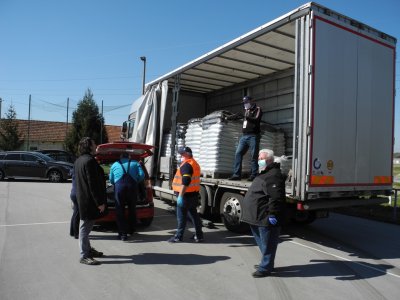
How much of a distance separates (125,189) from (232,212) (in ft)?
7.21

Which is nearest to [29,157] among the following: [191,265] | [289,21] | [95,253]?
[95,253]

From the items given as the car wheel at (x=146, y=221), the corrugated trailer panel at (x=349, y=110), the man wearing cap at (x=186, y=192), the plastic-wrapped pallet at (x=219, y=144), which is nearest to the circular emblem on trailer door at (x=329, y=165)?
the corrugated trailer panel at (x=349, y=110)

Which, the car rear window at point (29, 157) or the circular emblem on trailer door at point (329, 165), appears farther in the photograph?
the car rear window at point (29, 157)

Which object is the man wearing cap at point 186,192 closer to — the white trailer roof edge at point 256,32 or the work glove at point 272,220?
the work glove at point 272,220

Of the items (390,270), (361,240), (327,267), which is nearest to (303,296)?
(327,267)

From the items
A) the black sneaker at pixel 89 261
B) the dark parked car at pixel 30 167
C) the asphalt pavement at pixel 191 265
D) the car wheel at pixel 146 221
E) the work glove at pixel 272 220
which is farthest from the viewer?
the dark parked car at pixel 30 167

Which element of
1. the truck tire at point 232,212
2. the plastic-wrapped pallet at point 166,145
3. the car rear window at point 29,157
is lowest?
the truck tire at point 232,212

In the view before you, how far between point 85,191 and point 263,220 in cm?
251

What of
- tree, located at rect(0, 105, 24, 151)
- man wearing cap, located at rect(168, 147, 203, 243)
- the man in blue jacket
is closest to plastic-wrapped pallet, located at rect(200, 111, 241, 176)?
man wearing cap, located at rect(168, 147, 203, 243)

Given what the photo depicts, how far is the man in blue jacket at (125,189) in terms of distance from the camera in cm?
691

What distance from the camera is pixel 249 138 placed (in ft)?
26.3

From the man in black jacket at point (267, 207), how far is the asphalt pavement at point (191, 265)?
33cm

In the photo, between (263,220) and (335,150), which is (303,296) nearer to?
(263,220)

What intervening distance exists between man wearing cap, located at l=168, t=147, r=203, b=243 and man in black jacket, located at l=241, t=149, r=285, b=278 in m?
1.67
